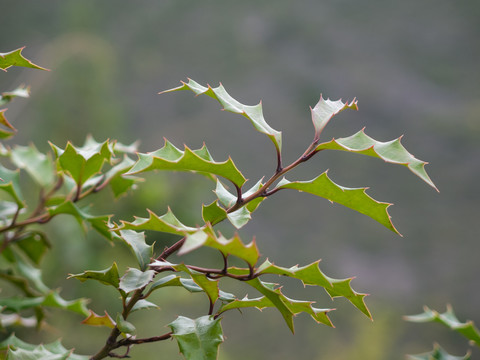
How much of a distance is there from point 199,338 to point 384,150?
0.16m

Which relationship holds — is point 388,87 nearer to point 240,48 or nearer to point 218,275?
point 240,48

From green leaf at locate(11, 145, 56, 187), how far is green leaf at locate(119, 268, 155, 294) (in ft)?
0.94

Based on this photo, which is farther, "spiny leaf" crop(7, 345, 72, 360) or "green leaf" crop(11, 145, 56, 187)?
"green leaf" crop(11, 145, 56, 187)

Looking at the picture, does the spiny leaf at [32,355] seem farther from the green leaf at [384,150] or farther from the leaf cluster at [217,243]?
the green leaf at [384,150]

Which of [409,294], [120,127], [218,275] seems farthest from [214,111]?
[218,275]

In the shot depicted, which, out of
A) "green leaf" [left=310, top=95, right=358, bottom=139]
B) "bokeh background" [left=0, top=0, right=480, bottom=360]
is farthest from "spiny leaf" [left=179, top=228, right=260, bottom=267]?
"bokeh background" [left=0, top=0, right=480, bottom=360]

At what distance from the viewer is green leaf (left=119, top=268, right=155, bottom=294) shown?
0.29m

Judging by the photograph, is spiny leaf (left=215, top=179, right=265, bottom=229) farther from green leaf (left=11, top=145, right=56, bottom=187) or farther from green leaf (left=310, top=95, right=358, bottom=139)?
green leaf (left=11, top=145, right=56, bottom=187)

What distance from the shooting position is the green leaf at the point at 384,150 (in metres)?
0.31

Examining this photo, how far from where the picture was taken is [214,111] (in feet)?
32.0

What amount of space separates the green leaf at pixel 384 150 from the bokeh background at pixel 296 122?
6.48ft

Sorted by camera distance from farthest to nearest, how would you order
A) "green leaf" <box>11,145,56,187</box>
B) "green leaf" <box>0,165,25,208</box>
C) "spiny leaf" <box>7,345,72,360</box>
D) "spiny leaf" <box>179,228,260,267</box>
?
"green leaf" <box>11,145,56,187</box>, "green leaf" <box>0,165,25,208</box>, "spiny leaf" <box>7,345,72,360</box>, "spiny leaf" <box>179,228,260,267</box>

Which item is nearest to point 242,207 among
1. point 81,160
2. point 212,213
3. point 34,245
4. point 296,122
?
point 212,213

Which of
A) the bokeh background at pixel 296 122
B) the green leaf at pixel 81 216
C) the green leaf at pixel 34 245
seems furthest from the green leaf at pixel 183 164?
the bokeh background at pixel 296 122
